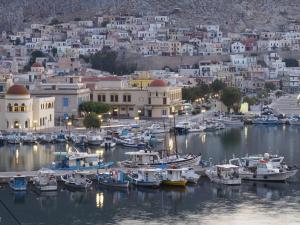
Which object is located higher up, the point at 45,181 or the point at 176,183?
the point at 45,181

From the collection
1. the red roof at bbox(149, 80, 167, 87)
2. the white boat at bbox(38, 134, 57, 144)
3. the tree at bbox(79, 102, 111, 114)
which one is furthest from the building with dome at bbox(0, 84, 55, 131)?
the red roof at bbox(149, 80, 167, 87)

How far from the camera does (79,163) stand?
93.7ft

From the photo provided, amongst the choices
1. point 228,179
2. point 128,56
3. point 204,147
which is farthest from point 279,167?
point 128,56

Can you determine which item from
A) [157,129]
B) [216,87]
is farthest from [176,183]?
[216,87]

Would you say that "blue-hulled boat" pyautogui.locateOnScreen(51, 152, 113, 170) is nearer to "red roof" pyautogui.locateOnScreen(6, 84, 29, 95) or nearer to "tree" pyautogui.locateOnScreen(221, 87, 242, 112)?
"red roof" pyautogui.locateOnScreen(6, 84, 29, 95)

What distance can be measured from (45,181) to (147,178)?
7.50ft

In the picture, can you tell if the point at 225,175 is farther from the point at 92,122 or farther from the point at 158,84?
the point at 158,84

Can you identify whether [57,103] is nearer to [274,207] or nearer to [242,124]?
[242,124]

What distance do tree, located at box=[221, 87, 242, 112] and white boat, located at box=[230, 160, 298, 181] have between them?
19596 millimetres

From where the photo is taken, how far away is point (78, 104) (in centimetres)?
4350

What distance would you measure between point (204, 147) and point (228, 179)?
7.83m

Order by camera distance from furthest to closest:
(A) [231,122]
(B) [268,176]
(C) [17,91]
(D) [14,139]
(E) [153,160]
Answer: (A) [231,122]
(C) [17,91]
(D) [14,139]
(E) [153,160]
(B) [268,176]

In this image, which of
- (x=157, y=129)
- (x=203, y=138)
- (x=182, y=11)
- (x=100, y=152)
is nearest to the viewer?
(x=100, y=152)

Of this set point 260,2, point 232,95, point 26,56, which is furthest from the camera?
point 260,2
